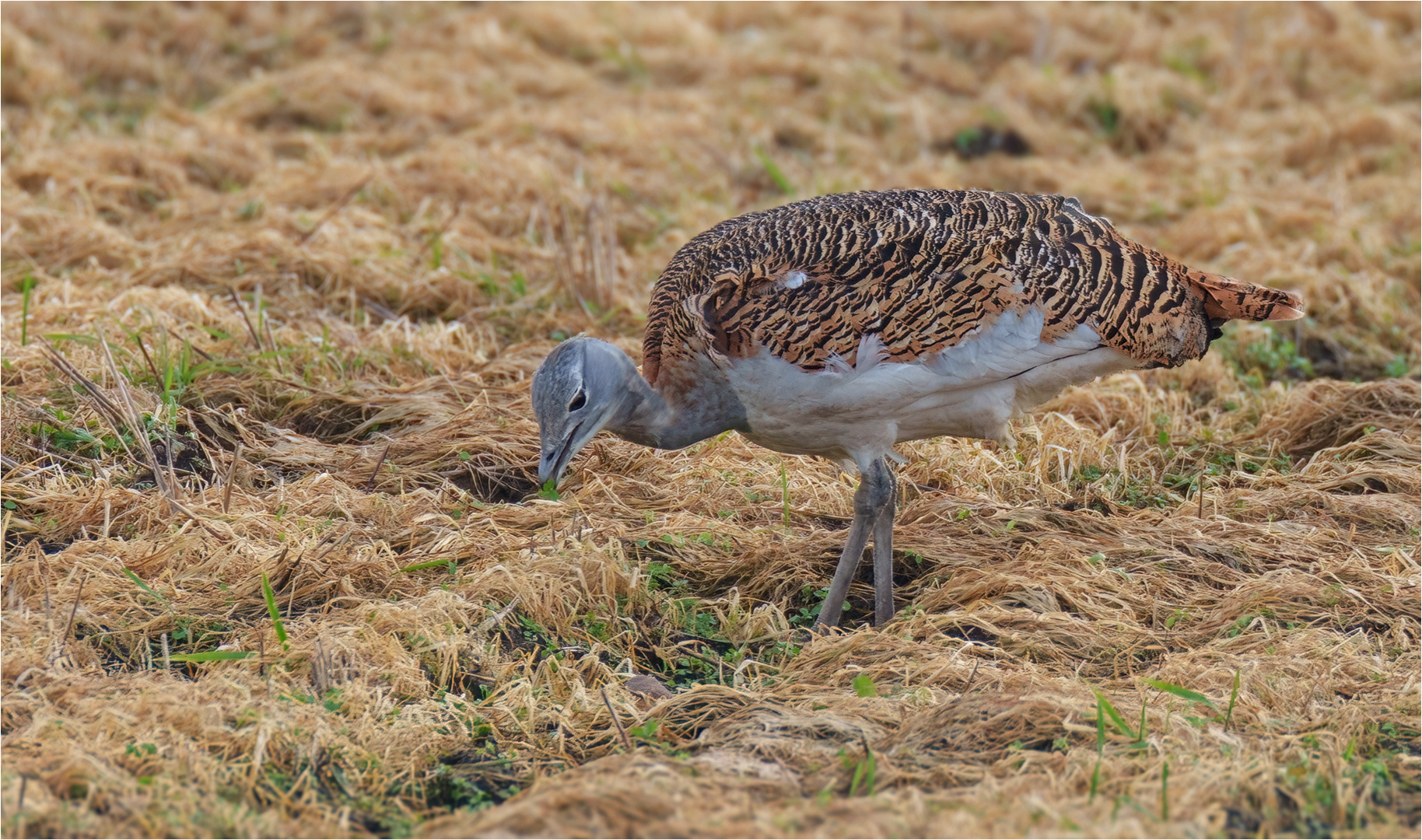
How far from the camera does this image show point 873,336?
12.1 ft

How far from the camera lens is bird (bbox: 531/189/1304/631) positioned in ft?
11.9

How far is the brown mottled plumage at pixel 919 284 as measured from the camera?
368 centimetres

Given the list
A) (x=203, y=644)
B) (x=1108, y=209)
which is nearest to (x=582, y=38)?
(x=1108, y=209)

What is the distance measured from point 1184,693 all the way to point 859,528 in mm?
1089

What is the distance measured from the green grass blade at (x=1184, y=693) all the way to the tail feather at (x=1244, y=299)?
4.85ft

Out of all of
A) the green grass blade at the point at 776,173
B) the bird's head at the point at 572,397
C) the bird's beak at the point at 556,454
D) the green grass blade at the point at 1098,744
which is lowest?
the green grass blade at the point at 1098,744

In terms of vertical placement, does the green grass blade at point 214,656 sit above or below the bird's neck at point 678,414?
below

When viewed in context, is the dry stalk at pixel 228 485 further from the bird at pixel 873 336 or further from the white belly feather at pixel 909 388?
the white belly feather at pixel 909 388

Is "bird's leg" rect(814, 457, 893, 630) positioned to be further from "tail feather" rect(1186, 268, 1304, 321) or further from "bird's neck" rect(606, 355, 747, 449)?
"tail feather" rect(1186, 268, 1304, 321)

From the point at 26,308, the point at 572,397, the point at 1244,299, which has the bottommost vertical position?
the point at 26,308

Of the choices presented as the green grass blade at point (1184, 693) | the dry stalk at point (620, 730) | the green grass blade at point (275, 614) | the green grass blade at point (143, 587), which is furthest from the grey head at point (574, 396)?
the green grass blade at point (1184, 693)

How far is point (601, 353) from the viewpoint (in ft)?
11.8

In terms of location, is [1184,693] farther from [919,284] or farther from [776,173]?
[776,173]

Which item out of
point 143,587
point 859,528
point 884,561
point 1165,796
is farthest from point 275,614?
point 1165,796
